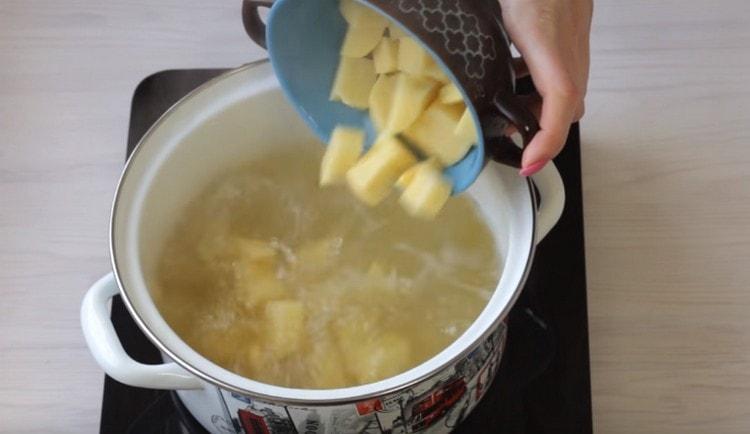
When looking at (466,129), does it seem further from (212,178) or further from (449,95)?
(212,178)

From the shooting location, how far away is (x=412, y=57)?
0.72m

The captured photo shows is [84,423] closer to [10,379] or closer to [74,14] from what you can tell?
[10,379]

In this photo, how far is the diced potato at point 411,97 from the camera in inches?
29.1

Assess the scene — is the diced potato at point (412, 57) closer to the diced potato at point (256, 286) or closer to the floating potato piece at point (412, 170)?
the floating potato piece at point (412, 170)

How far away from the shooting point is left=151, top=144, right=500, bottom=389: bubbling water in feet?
2.67

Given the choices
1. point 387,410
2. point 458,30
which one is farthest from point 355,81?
point 387,410

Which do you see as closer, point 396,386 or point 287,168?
point 396,386

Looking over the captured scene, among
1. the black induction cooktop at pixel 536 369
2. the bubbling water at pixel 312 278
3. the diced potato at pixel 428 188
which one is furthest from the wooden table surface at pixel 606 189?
the diced potato at pixel 428 188

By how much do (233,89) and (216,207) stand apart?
12 centimetres

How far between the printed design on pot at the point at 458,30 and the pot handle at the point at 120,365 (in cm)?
31

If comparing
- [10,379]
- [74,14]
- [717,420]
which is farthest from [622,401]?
[74,14]

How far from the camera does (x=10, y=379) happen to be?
2.94ft

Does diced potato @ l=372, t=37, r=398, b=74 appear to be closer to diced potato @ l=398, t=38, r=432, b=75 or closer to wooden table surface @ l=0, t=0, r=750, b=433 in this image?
diced potato @ l=398, t=38, r=432, b=75

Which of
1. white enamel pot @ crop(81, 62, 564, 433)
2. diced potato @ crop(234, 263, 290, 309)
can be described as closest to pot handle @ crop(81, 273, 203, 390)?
white enamel pot @ crop(81, 62, 564, 433)
